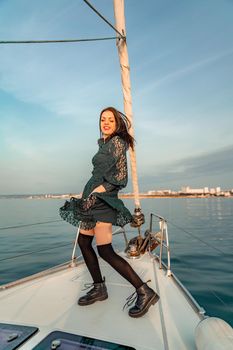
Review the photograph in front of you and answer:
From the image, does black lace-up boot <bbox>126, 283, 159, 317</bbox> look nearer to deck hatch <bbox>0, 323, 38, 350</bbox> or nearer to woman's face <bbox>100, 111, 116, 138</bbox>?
deck hatch <bbox>0, 323, 38, 350</bbox>

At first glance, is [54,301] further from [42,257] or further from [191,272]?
[42,257]

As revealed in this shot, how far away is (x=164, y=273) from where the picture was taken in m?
3.52

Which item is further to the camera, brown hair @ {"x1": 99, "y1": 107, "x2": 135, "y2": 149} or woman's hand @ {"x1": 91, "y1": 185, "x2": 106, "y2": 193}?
brown hair @ {"x1": 99, "y1": 107, "x2": 135, "y2": 149}

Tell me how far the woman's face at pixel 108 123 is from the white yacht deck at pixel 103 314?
1627mm

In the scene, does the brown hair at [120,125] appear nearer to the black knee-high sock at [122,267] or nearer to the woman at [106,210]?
the woman at [106,210]

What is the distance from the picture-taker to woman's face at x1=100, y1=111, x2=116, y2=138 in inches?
103

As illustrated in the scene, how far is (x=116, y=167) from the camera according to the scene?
2.47m

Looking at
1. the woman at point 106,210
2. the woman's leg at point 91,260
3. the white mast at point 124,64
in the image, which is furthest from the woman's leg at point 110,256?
the white mast at point 124,64

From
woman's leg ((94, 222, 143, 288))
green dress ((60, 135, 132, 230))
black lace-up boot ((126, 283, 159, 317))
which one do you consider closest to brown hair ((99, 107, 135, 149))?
green dress ((60, 135, 132, 230))

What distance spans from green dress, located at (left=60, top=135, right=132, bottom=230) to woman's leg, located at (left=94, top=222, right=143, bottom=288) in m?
0.08

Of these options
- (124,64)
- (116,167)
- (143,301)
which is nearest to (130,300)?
(143,301)

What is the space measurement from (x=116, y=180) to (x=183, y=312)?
1258 mm

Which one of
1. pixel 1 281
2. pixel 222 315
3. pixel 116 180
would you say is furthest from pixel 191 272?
pixel 116 180

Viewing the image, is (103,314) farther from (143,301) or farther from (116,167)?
(116,167)
